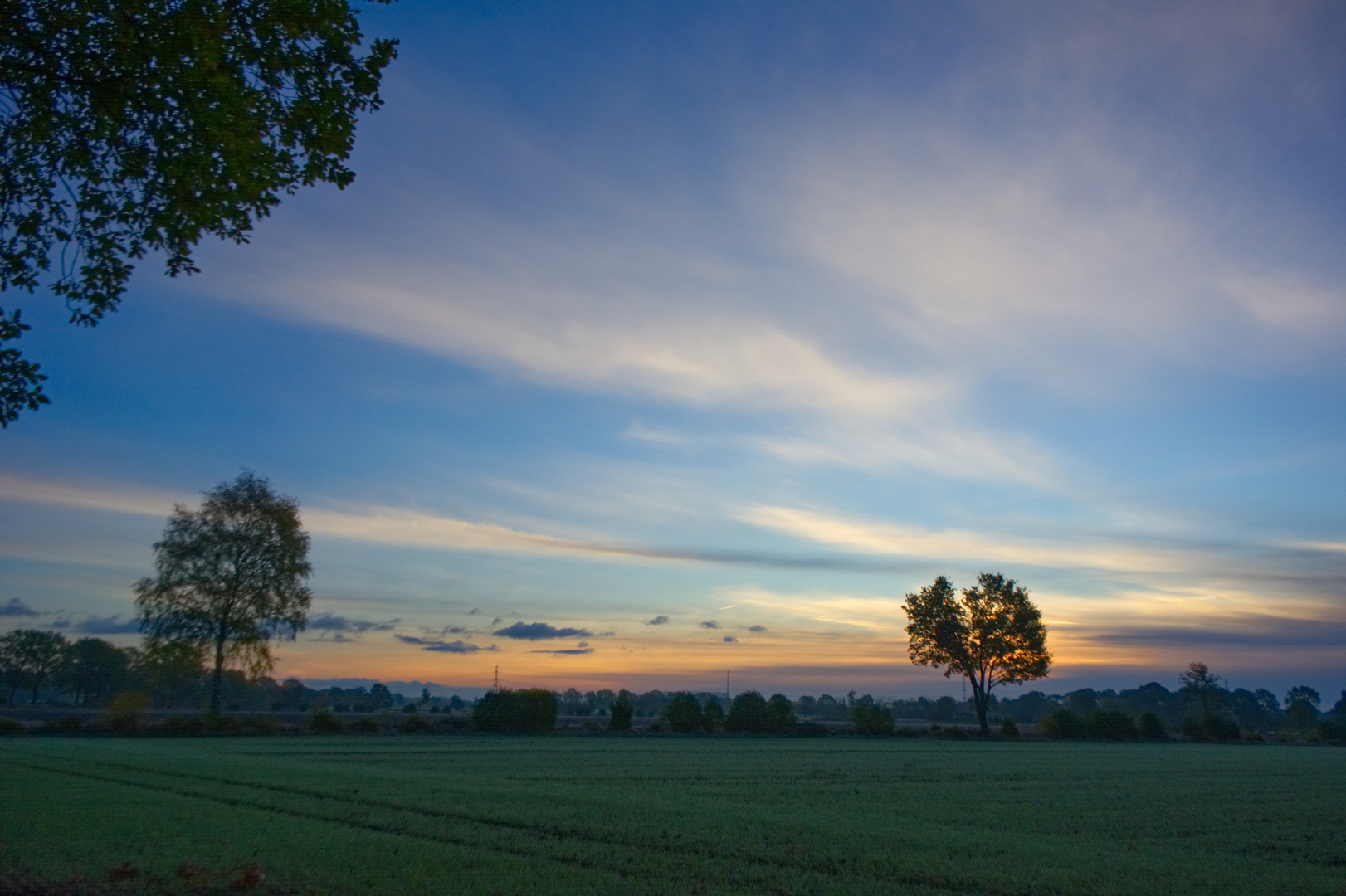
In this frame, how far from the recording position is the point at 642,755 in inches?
1194

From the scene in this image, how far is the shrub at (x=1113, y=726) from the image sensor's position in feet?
197

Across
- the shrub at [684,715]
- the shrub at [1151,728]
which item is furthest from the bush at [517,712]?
the shrub at [1151,728]

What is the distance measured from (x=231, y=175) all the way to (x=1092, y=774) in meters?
28.4

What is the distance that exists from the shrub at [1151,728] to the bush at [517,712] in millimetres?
45872

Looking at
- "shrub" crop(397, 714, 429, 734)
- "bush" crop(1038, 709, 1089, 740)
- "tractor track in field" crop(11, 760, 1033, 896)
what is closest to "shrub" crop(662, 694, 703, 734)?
"shrub" crop(397, 714, 429, 734)

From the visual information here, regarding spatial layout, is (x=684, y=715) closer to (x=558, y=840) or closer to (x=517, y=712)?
(x=517, y=712)

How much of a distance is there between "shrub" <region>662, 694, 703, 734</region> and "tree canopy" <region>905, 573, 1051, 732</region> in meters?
26.0

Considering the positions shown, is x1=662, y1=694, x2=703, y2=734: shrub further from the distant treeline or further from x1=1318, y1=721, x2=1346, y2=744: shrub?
x1=1318, y1=721, x2=1346, y2=744: shrub

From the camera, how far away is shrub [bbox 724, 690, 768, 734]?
54469mm

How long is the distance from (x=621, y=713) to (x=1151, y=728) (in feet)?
138

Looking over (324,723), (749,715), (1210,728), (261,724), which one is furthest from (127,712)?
(1210,728)

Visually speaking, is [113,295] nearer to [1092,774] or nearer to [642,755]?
[642,755]

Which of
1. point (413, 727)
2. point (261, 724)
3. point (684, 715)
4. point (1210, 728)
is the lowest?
point (1210, 728)

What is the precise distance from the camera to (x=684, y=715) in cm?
5400
